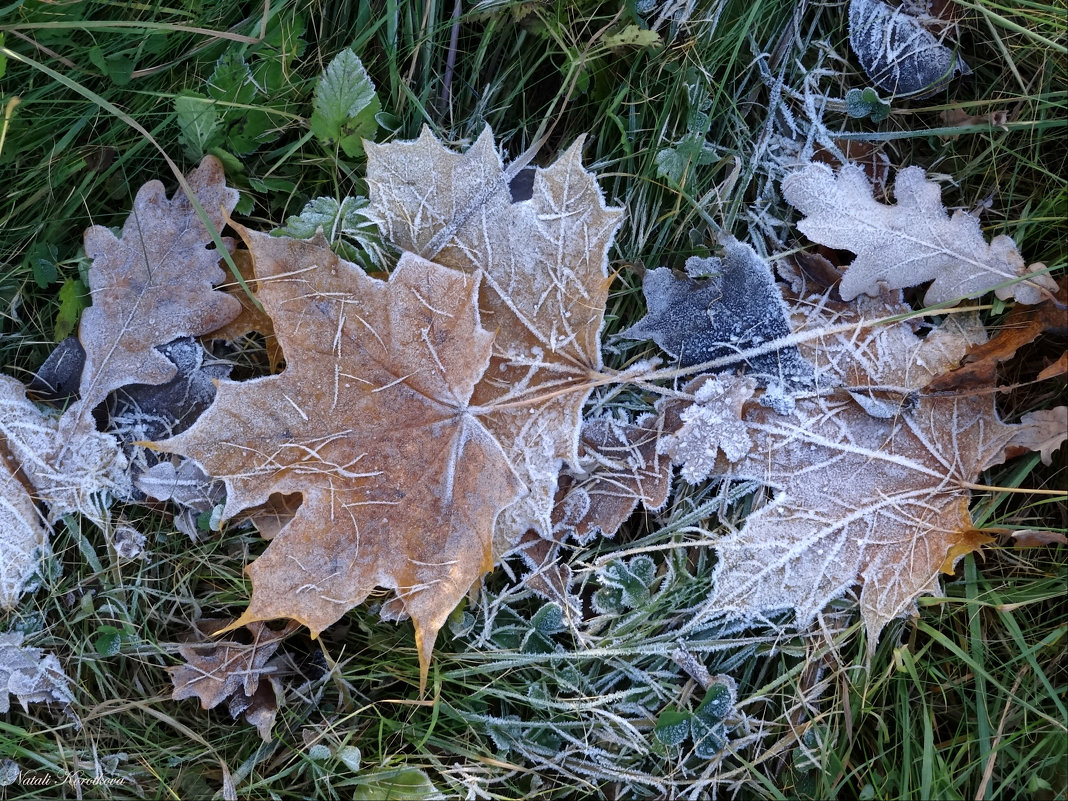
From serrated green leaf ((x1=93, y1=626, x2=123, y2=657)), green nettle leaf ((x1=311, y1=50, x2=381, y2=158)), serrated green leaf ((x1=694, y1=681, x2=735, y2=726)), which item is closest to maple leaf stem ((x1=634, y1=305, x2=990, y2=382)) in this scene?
serrated green leaf ((x1=694, y1=681, x2=735, y2=726))

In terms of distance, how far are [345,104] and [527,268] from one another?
0.68 metres

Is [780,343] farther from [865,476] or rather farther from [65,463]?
[65,463]

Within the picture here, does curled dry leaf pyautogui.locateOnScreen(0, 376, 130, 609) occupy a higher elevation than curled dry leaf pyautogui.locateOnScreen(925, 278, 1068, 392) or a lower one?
lower

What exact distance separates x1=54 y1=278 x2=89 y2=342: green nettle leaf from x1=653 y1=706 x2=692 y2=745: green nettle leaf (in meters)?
1.93

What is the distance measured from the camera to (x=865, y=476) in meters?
1.90

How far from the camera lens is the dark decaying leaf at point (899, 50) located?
2.03 meters

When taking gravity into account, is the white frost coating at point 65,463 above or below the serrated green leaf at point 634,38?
below

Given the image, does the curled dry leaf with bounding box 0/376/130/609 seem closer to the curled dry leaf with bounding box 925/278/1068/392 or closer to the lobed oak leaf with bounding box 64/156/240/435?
the lobed oak leaf with bounding box 64/156/240/435

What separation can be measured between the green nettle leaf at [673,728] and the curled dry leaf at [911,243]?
116 cm

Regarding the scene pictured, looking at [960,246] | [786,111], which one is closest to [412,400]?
[786,111]

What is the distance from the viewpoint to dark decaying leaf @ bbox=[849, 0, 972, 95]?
6.67 feet

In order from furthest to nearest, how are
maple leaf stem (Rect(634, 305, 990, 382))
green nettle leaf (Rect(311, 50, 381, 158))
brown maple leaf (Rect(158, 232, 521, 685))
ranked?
green nettle leaf (Rect(311, 50, 381, 158)) < maple leaf stem (Rect(634, 305, 990, 382)) < brown maple leaf (Rect(158, 232, 521, 685))

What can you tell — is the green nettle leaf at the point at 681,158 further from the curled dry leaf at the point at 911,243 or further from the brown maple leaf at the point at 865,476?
the brown maple leaf at the point at 865,476

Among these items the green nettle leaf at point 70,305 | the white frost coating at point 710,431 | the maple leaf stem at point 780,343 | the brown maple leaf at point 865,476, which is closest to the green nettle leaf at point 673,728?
the brown maple leaf at point 865,476
